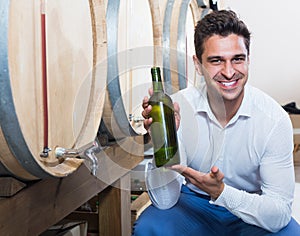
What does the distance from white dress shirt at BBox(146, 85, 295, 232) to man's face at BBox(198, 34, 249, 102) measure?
11 centimetres

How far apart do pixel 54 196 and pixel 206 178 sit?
0.45 metres

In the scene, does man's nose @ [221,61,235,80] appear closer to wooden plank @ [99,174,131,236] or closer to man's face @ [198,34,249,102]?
man's face @ [198,34,249,102]

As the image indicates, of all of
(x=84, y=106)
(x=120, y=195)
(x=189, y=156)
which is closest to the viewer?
(x=84, y=106)

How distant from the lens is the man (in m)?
1.48

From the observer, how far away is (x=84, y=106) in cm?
125

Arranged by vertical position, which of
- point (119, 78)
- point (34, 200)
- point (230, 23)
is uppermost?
point (230, 23)

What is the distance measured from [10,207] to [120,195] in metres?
0.82

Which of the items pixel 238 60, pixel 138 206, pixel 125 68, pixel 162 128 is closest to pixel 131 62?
pixel 125 68

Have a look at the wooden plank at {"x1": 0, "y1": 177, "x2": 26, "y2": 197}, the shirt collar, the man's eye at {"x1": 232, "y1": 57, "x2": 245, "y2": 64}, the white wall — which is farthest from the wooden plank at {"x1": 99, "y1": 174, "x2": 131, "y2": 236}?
the white wall

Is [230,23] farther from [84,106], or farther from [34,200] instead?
[34,200]

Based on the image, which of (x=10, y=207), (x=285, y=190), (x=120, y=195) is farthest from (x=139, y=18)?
(x=10, y=207)

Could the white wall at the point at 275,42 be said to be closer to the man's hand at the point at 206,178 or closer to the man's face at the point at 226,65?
the man's face at the point at 226,65

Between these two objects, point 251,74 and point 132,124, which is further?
point 251,74

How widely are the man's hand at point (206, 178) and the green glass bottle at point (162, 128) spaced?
0.04 metres
